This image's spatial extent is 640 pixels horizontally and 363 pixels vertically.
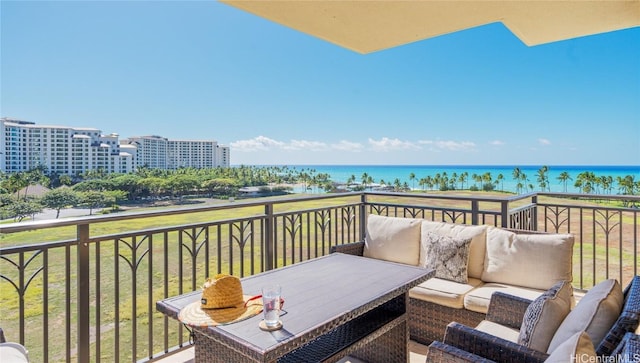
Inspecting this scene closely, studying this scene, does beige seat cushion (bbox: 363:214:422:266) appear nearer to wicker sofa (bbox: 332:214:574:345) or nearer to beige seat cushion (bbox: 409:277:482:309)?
wicker sofa (bbox: 332:214:574:345)

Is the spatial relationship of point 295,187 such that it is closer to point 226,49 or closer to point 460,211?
point 226,49

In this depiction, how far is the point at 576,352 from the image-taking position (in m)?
0.85

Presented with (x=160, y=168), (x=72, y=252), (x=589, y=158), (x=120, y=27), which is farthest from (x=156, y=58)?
(x=589, y=158)

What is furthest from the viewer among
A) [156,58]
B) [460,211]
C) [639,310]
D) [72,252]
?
[156,58]

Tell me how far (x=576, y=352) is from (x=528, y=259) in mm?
1961

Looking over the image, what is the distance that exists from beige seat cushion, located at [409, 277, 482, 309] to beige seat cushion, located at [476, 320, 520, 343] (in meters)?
0.48

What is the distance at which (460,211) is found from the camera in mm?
3566

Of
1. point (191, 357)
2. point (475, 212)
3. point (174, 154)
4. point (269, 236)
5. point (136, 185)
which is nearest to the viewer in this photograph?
point (191, 357)

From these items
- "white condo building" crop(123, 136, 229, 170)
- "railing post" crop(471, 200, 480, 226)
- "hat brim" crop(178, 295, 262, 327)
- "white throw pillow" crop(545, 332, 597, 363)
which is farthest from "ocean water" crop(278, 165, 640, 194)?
"white throw pillow" crop(545, 332, 597, 363)

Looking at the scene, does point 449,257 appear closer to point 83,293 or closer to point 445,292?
point 445,292

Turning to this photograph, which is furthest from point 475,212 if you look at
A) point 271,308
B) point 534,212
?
point 271,308

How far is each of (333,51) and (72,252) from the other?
1102cm

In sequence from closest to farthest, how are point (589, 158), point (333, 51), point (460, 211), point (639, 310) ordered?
point (639, 310), point (460, 211), point (333, 51), point (589, 158)

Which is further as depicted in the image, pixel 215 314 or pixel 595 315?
pixel 215 314
